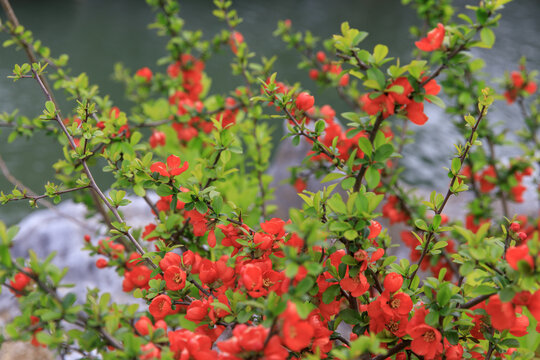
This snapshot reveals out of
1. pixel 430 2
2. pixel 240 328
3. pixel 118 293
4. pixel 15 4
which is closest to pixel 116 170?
pixel 240 328

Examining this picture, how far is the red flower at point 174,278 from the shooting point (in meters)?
0.64

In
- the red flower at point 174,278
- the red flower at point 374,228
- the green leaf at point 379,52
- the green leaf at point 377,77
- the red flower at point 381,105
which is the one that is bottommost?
the red flower at point 174,278

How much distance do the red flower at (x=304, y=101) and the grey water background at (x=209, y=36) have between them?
1392 mm

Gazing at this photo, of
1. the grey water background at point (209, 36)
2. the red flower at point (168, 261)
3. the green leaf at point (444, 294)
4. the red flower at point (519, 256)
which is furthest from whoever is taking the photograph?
the grey water background at point (209, 36)

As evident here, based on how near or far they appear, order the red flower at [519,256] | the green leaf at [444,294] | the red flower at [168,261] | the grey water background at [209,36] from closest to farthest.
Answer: the red flower at [519,256], the green leaf at [444,294], the red flower at [168,261], the grey water background at [209,36]

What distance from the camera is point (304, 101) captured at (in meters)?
0.77

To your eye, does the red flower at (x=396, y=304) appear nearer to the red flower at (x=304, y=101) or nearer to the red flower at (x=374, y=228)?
the red flower at (x=374, y=228)

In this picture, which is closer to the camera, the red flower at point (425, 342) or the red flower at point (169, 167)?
the red flower at point (425, 342)

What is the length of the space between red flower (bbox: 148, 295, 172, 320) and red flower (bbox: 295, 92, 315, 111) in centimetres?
43

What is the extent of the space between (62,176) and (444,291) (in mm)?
1222

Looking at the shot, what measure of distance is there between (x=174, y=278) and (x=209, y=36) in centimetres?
570

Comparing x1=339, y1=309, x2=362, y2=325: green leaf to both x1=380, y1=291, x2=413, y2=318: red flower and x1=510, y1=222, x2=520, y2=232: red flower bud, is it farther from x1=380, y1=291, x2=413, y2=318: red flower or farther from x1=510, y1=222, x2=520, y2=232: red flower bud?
x1=510, y1=222, x2=520, y2=232: red flower bud

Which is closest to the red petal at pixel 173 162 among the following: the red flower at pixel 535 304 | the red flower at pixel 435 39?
the red flower at pixel 435 39

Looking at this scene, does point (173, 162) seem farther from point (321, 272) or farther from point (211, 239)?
point (321, 272)
